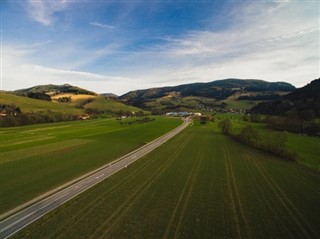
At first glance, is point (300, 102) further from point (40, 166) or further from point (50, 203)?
point (50, 203)

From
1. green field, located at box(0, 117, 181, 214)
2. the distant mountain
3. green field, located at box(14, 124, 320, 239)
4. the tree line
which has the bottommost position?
green field, located at box(0, 117, 181, 214)

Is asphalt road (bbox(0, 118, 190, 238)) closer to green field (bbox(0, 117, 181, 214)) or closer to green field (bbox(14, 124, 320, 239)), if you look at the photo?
green field (bbox(14, 124, 320, 239))

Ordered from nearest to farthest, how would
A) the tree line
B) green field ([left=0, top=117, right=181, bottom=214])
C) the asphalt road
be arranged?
the asphalt road → green field ([left=0, top=117, right=181, bottom=214]) → the tree line

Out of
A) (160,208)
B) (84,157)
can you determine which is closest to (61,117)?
(84,157)

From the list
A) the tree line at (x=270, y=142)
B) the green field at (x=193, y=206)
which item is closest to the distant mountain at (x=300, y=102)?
the tree line at (x=270, y=142)

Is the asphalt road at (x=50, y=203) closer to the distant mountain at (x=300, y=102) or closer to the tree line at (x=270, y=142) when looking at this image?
the tree line at (x=270, y=142)

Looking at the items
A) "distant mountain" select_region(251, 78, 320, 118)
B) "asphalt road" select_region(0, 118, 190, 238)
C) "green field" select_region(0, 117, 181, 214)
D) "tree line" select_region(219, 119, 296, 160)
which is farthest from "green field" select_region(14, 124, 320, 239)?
"distant mountain" select_region(251, 78, 320, 118)

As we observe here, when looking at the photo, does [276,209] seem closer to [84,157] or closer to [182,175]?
[182,175]

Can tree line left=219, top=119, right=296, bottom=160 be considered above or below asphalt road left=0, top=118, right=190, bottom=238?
above
